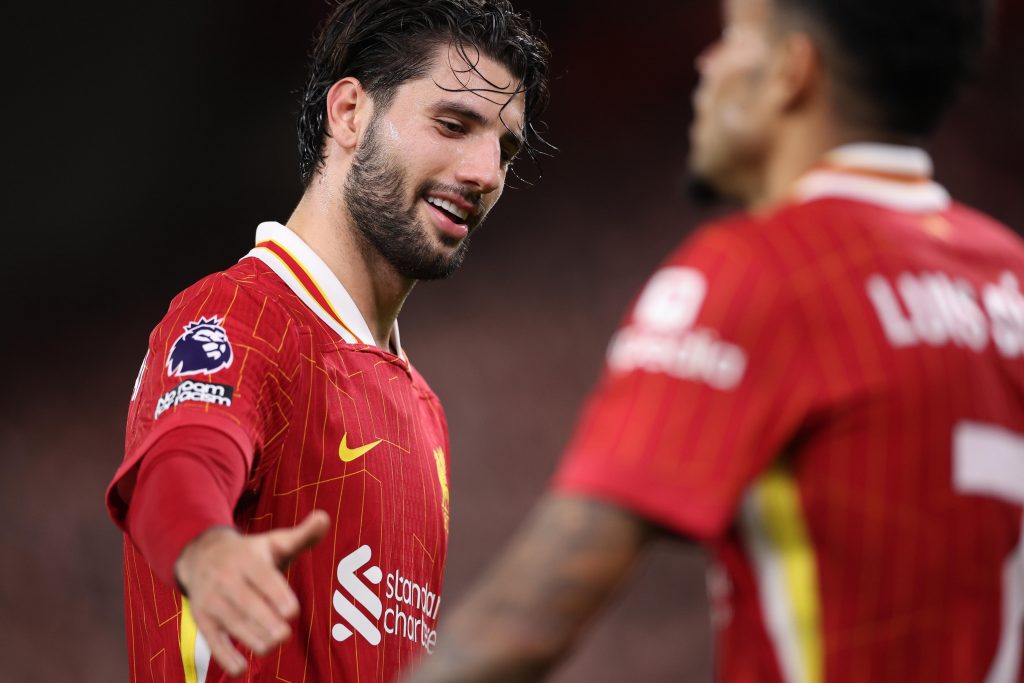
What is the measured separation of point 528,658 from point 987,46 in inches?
28.4

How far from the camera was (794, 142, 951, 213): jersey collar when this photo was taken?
1158 millimetres

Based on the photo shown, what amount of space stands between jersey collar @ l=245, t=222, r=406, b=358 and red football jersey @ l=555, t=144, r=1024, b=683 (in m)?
1.07

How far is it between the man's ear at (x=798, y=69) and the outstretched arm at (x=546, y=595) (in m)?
0.43

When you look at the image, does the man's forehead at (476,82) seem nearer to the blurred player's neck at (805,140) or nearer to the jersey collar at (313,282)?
the jersey collar at (313,282)

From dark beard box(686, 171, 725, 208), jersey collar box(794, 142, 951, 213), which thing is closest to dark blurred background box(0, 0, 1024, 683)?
dark beard box(686, 171, 725, 208)

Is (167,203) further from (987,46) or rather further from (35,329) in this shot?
(987,46)

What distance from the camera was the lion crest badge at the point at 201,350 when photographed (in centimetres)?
169

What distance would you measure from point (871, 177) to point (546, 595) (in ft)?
1.62

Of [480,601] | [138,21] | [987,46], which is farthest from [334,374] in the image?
[138,21]

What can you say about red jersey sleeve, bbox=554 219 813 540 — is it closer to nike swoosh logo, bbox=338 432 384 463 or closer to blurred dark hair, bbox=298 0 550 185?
nike swoosh logo, bbox=338 432 384 463

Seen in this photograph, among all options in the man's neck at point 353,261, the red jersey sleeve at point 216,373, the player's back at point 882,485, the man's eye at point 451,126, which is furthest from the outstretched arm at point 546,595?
the man's eye at point 451,126

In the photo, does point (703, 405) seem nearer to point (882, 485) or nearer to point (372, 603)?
point (882, 485)

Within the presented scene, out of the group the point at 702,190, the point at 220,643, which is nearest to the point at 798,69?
the point at 702,190

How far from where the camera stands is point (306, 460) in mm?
1888
